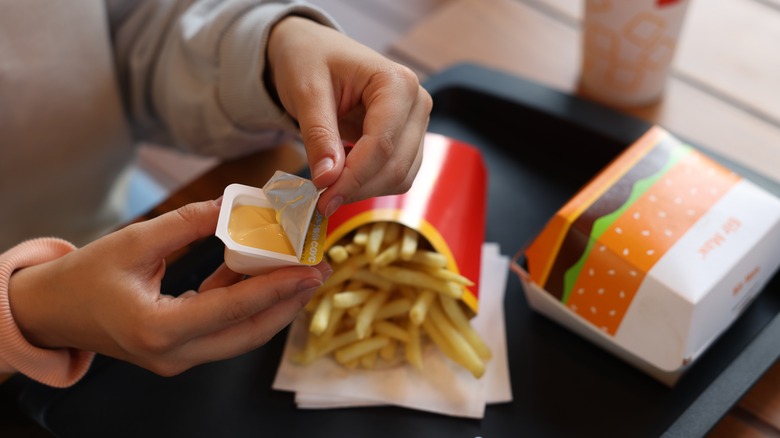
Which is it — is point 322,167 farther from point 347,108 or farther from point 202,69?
point 202,69

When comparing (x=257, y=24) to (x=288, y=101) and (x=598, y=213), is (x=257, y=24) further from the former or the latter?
(x=598, y=213)

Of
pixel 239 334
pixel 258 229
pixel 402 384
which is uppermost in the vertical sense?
pixel 258 229

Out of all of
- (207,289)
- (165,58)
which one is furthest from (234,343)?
(165,58)

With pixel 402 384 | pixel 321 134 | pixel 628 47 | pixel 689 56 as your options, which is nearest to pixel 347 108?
pixel 321 134

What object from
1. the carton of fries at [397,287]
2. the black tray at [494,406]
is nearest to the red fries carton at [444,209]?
the carton of fries at [397,287]

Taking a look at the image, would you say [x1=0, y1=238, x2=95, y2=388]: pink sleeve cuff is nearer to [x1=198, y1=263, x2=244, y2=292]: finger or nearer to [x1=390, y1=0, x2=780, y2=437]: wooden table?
→ [x1=198, y1=263, x2=244, y2=292]: finger

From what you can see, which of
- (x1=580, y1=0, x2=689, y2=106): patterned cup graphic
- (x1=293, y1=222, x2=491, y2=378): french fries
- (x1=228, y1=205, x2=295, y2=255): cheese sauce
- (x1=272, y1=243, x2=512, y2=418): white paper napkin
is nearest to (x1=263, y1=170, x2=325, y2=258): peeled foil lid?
(x1=228, y1=205, x2=295, y2=255): cheese sauce
